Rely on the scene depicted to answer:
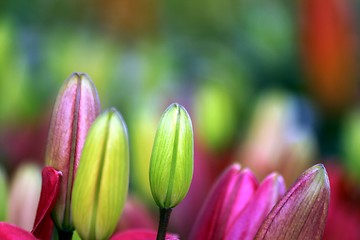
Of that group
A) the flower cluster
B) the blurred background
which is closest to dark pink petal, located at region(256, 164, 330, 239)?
the flower cluster

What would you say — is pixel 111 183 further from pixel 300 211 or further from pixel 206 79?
pixel 206 79

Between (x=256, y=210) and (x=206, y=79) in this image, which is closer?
(x=256, y=210)

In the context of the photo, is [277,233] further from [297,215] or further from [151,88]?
[151,88]

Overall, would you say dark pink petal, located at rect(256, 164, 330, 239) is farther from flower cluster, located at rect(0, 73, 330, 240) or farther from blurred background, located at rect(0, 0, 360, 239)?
blurred background, located at rect(0, 0, 360, 239)

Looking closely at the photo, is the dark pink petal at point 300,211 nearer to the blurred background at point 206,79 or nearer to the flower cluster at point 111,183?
the flower cluster at point 111,183

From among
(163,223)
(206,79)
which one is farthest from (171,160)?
(206,79)

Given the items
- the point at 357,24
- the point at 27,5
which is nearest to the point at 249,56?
the point at 357,24
